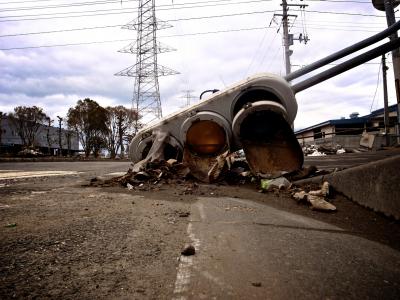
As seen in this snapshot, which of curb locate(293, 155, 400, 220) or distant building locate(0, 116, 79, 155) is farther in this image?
distant building locate(0, 116, 79, 155)

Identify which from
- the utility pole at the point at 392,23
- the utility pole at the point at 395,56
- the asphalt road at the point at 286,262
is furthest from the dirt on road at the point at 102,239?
the utility pole at the point at 392,23

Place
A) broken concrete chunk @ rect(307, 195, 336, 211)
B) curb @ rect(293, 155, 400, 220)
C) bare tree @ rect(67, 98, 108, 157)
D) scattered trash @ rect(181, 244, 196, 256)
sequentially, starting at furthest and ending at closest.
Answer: bare tree @ rect(67, 98, 108, 157) → broken concrete chunk @ rect(307, 195, 336, 211) → curb @ rect(293, 155, 400, 220) → scattered trash @ rect(181, 244, 196, 256)

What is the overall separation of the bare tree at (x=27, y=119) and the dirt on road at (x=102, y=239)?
39.6m

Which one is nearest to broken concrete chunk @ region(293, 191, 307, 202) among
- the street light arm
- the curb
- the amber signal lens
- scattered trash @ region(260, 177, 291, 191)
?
the curb

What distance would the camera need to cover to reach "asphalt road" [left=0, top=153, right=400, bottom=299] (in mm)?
1793

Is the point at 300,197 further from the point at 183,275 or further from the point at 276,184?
the point at 183,275

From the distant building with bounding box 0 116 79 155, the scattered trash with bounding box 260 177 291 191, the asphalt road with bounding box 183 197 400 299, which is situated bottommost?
the asphalt road with bounding box 183 197 400 299

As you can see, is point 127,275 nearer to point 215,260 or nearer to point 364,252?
point 215,260

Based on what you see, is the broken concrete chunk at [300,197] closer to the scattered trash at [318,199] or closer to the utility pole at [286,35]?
the scattered trash at [318,199]

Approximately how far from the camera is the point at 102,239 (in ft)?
8.58

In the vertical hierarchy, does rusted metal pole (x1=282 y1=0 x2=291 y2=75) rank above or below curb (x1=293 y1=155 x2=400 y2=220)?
above

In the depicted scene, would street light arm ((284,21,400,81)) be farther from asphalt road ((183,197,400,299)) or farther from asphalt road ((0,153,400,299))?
asphalt road ((183,197,400,299))

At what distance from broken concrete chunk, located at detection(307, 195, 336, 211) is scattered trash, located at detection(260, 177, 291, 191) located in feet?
3.62

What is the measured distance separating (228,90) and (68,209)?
5.11 m
